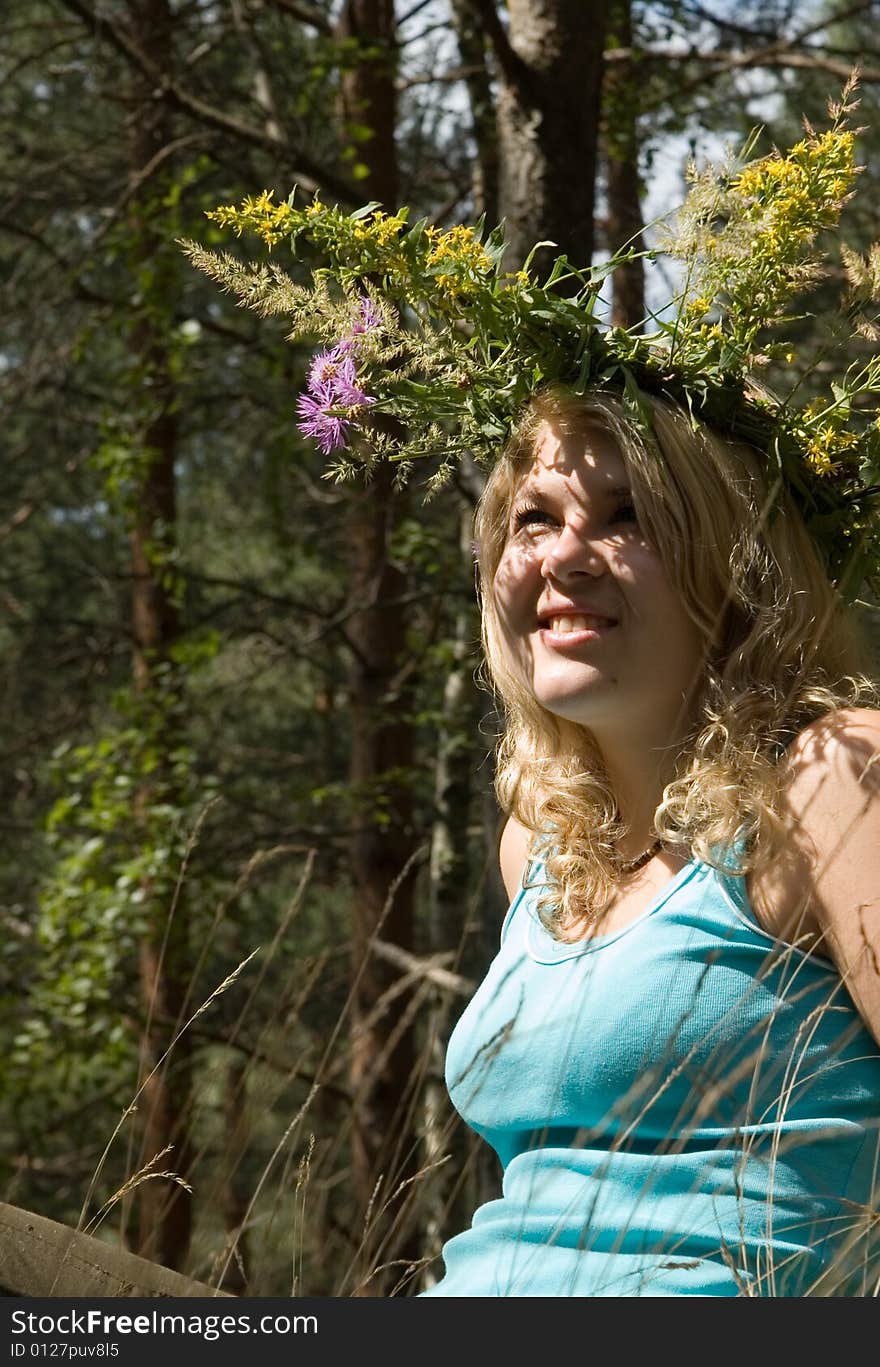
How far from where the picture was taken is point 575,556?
Answer: 1817 mm

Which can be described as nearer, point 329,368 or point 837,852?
point 837,852

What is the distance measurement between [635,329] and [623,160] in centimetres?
310

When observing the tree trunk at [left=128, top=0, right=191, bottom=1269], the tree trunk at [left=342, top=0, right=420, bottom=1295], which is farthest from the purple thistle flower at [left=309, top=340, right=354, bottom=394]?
the tree trunk at [left=342, top=0, right=420, bottom=1295]

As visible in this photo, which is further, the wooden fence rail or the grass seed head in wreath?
the grass seed head in wreath

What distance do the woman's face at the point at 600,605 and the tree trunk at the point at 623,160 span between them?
2.25m

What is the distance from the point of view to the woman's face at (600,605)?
5.87 feet

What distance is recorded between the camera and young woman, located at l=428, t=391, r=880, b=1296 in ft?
5.16

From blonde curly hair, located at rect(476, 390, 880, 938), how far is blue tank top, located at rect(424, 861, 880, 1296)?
9 centimetres

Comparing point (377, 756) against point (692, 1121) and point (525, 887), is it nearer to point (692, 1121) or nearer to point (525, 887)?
point (525, 887)

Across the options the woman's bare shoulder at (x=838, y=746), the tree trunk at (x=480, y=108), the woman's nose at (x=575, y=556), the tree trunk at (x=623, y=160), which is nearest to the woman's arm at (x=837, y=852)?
the woman's bare shoulder at (x=838, y=746)

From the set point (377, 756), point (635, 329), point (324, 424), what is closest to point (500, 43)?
point (635, 329)

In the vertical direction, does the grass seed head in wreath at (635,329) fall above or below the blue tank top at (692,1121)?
above

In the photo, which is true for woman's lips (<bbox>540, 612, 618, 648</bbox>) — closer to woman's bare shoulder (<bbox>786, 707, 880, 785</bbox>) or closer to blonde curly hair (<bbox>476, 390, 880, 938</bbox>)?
blonde curly hair (<bbox>476, 390, 880, 938</bbox>)

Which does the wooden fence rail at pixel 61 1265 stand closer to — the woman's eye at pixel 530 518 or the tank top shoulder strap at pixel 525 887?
the tank top shoulder strap at pixel 525 887
